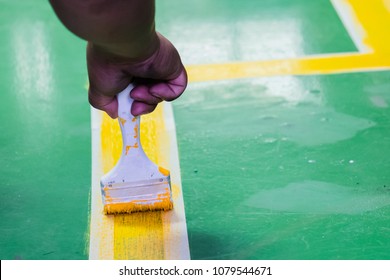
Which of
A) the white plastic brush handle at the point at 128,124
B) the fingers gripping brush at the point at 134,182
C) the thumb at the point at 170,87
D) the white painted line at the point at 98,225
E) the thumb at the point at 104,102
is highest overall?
the thumb at the point at 170,87

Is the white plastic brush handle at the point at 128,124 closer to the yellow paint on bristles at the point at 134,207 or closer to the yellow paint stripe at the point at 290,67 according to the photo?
the yellow paint on bristles at the point at 134,207

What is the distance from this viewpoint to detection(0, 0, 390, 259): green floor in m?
4.15

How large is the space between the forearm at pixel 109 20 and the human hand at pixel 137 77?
8.6 inches

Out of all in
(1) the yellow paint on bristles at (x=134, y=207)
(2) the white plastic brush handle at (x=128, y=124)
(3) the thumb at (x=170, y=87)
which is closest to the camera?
(3) the thumb at (x=170, y=87)

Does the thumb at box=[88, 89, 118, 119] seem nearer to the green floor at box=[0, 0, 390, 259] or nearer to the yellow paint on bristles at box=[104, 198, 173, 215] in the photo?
the yellow paint on bristles at box=[104, 198, 173, 215]

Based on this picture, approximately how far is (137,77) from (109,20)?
0.93 meters

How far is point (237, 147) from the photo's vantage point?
15.7 feet

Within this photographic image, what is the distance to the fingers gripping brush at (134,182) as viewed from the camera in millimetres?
4152

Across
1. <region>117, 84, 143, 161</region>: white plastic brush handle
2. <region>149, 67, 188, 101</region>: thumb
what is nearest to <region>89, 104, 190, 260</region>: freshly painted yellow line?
<region>117, 84, 143, 161</region>: white plastic brush handle

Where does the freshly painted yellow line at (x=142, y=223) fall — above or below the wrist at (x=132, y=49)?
below

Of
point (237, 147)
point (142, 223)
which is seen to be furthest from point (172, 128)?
point (142, 223)

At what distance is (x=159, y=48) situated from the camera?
11.7 ft

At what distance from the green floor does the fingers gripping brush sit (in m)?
0.17

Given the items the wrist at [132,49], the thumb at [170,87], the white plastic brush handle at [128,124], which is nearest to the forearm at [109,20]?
the wrist at [132,49]
